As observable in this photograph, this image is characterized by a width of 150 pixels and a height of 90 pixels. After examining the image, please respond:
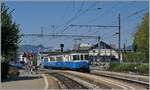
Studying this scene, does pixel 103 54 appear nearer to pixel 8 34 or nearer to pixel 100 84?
pixel 8 34

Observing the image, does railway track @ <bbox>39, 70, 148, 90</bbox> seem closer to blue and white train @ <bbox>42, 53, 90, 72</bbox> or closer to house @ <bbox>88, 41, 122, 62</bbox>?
blue and white train @ <bbox>42, 53, 90, 72</bbox>

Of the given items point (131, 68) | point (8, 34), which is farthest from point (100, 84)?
point (131, 68)

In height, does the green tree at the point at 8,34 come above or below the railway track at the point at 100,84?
above

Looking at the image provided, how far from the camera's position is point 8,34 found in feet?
135

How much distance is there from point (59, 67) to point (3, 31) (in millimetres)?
38565

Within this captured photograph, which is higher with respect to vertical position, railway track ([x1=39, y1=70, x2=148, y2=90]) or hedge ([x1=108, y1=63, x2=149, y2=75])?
hedge ([x1=108, y1=63, x2=149, y2=75])

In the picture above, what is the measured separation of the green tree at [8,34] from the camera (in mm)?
40344

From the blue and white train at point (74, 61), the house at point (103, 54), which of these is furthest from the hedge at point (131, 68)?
the house at point (103, 54)

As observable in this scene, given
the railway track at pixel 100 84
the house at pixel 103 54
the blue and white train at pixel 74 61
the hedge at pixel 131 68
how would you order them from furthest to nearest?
1. the house at pixel 103 54
2. the blue and white train at pixel 74 61
3. the hedge at pixel 131 68
4. the railway track at pixel 100 84

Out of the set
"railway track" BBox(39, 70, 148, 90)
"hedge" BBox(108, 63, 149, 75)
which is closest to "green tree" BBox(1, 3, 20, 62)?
"railway track" BBox(39, 70, 148, 90)

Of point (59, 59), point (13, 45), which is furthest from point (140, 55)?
point (13, 45)

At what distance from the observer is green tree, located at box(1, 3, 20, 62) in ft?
132

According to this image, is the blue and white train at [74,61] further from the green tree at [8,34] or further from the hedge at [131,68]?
the green tree at [8,34]

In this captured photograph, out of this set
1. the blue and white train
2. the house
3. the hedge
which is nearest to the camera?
the hedge
